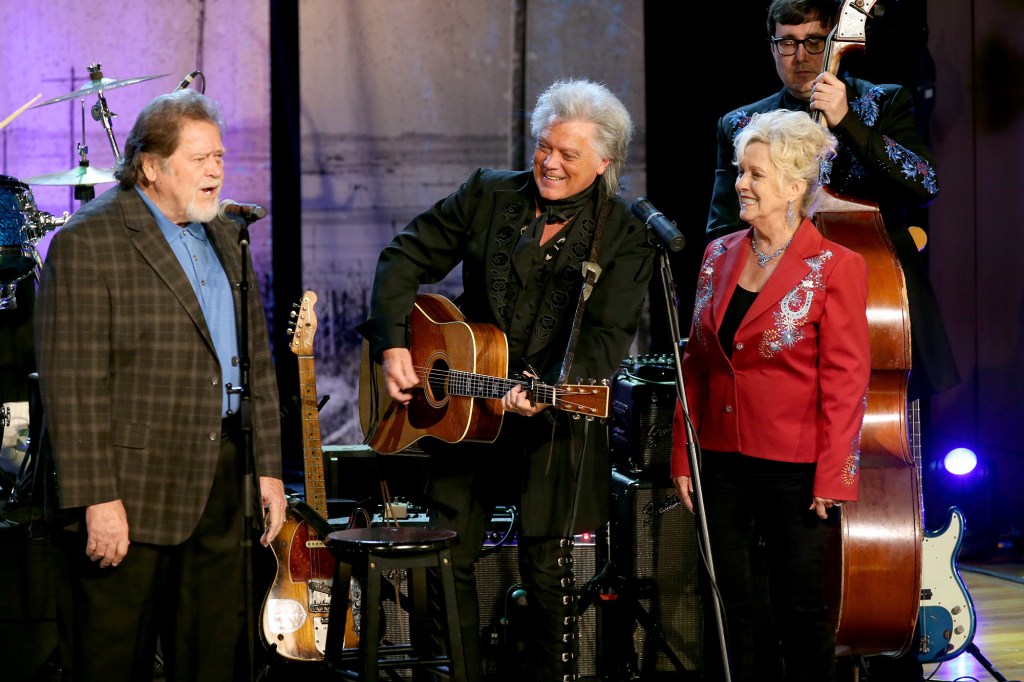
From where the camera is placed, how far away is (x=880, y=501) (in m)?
3.35

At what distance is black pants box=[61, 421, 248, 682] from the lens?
106 inches

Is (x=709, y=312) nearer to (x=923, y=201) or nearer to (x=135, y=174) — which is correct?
(x=923, y=201)

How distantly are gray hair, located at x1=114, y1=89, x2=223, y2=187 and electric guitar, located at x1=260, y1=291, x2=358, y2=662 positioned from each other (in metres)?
1.18

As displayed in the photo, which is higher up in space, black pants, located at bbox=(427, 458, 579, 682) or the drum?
the drum

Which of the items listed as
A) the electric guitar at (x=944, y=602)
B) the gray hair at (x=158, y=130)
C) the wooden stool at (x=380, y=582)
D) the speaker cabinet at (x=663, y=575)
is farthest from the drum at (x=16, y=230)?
the electric guitar at (x=944, y=602)

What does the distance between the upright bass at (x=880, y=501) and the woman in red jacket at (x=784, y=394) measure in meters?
0.27

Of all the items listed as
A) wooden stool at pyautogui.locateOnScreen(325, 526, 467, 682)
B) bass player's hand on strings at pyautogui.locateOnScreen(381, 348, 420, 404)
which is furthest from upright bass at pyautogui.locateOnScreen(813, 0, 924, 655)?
bass player's hand on strings at pyautogui.locateOnScreen(381, 348, 420, 404)

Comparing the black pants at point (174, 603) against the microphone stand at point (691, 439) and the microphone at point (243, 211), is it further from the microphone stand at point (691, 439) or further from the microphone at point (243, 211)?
the microphone stand at point (691, 439)

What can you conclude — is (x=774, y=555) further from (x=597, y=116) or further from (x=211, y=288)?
(x=211, y=288)

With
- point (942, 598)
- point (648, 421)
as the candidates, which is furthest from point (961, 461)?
point (648, 421)

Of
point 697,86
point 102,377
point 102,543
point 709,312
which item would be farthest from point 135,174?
point 697,86

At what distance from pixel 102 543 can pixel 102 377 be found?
0.40m

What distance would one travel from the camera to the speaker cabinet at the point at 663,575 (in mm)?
4090

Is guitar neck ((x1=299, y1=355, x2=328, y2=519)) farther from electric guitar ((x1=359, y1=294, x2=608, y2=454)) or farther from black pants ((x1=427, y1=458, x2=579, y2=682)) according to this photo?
black pants ((x1=427, y1=458, x2=579, y2=682))
